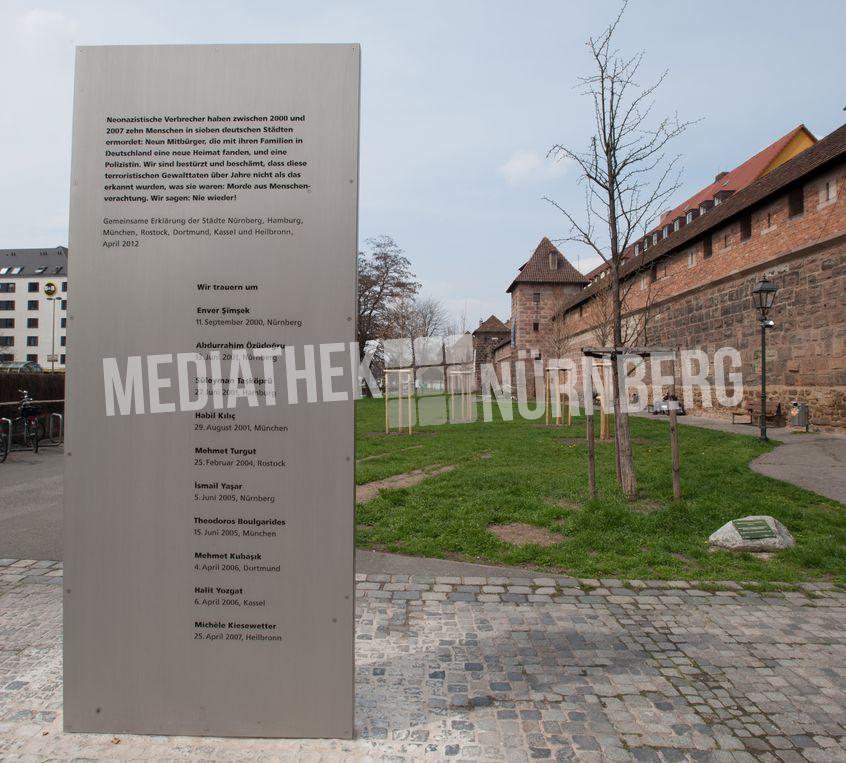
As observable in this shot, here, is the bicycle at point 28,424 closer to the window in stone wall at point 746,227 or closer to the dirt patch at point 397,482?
the dirt patch at point 397,482

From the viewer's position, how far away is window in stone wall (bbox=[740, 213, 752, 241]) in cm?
2023

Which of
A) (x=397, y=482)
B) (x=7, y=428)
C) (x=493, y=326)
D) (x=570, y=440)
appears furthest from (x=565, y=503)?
(x=493, y=326)

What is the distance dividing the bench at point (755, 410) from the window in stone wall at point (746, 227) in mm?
5482

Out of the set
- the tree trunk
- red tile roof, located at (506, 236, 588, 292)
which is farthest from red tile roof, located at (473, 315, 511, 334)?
the tree trunk

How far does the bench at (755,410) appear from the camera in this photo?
60.5ft

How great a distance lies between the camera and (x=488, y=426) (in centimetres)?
2034

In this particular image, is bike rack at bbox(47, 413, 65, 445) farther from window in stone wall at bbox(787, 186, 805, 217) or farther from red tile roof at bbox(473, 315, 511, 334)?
red tile roof at bbox(473, 315, 511, 334)

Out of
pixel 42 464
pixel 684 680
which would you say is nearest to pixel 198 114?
pixel 684 680

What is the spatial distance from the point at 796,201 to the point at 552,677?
61.4 ft

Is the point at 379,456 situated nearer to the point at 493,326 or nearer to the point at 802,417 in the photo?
the point at 802,417

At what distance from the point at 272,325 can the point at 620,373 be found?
6436 mm

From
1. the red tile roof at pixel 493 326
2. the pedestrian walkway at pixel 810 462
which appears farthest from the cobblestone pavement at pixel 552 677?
the red tile roof at pixel 493 326

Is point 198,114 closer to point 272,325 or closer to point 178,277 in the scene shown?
point 178,277

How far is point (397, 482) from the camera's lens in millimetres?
9523
